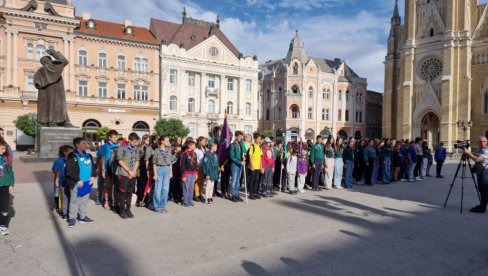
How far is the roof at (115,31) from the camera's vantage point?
39094 mm

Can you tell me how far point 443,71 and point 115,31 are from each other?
43.3 meters

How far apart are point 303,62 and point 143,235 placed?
53.0 m

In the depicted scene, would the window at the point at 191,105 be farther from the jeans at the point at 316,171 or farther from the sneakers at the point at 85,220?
the sneakers at the point at 85,220

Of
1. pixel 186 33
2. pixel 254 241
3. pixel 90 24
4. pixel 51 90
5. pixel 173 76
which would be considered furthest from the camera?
pixel 186 33

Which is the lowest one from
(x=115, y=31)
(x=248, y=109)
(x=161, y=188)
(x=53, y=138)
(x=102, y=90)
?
(x=161, y=188)

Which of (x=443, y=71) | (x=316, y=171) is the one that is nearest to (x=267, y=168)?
(x=316, y=171)

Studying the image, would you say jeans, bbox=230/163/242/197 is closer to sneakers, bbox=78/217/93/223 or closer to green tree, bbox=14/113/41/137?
sneakers, bbox=78/217/93/223

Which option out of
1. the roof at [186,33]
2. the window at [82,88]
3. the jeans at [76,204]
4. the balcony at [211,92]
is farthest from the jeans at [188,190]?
the balcony at [211,92]

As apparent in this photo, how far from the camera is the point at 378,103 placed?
65.6 m

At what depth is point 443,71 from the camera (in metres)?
45.7

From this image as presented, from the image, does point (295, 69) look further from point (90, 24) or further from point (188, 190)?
point (188, 190)

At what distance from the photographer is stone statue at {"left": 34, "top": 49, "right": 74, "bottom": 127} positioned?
1414 centimetres

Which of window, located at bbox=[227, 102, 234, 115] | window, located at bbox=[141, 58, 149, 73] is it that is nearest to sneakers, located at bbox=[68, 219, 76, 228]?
window, located at bbox=[141, 58, 149, 73]

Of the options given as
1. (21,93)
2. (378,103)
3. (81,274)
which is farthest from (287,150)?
(378,103)
